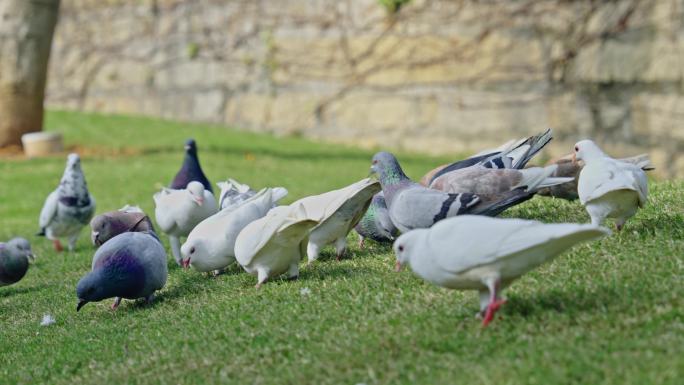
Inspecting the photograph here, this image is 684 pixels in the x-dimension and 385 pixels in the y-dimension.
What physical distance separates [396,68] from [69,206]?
8.00 meters

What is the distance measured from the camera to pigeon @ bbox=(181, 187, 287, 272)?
554 cm

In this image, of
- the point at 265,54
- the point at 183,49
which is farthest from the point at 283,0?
the point at 183,49

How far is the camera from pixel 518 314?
12.9ft

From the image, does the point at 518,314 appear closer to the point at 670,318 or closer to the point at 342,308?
the point at 670,318

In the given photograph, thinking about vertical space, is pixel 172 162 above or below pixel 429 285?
below

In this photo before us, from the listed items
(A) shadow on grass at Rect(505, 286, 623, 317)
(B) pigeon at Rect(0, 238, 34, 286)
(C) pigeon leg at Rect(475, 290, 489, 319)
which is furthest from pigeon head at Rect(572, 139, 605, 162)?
(B) pigeon at Rect(0, 238, 34, 286)

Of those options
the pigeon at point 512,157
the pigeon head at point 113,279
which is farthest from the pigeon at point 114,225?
the pigeon at point 512,157

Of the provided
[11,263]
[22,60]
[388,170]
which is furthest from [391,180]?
[22,60]

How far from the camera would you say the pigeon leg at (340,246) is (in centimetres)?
578

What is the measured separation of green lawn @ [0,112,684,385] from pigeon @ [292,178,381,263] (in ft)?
0.57

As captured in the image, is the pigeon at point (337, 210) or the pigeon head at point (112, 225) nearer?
the pigeon at point (337, 210)

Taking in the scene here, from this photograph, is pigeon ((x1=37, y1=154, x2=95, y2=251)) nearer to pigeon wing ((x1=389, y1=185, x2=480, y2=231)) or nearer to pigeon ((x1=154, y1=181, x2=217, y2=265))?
pigeon ((x1=154, y1=181, x2=217, y2=265))

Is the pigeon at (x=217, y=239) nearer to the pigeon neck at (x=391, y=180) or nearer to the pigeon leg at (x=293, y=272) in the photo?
the pigeon leg at (x=293, y=272)

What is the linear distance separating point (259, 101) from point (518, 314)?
513 inches
